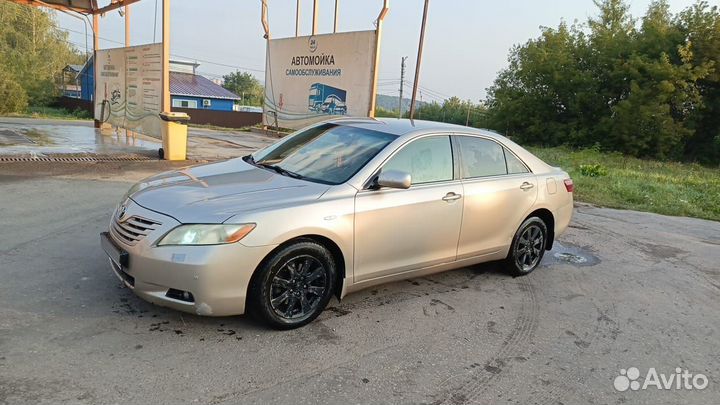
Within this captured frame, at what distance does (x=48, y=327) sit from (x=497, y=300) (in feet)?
11.7

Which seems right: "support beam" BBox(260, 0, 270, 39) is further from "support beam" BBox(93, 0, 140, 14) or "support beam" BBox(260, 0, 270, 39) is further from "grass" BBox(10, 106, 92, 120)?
"grass" BBox(10, 106, 92, 120)

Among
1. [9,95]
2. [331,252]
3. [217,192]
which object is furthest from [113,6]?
[9,95]

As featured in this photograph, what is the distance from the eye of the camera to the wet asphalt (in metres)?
2.97

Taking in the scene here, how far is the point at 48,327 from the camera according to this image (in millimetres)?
3439

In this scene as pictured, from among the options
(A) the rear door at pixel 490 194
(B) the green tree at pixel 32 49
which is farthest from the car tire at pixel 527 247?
(B) the green tree at pixel 32 49

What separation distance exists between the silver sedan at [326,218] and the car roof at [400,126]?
19mm

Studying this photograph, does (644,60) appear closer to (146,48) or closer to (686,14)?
(686,14)

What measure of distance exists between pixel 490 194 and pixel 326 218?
1.87 meters

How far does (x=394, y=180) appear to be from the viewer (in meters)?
3.88

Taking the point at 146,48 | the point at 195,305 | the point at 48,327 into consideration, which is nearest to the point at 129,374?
the point at 195,305

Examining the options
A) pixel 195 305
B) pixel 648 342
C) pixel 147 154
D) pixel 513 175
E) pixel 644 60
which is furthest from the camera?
pixel 644 60

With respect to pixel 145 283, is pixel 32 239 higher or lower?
lower

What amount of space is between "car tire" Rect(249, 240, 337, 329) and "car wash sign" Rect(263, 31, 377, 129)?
33.1ft

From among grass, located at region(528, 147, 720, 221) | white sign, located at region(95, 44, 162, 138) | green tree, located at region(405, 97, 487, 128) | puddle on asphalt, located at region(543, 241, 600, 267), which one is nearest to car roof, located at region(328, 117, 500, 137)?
puddle on asphalt, located at region(543, 241, 600, 267)
